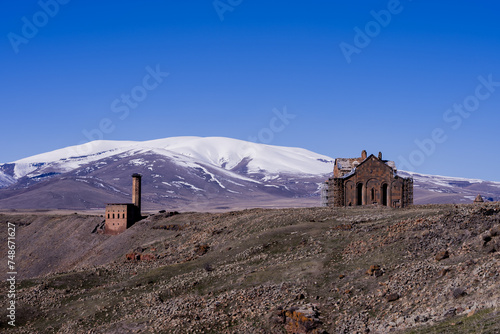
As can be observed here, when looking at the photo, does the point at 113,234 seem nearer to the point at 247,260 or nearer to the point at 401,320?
the point at 247,260

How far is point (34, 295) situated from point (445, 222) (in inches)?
1033

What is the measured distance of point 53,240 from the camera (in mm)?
71188

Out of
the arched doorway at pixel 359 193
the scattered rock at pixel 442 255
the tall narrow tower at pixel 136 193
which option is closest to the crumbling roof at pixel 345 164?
the arched doorway at pixel 359 193

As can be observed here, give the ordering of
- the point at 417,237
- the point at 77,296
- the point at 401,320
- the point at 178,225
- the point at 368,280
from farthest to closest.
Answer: the point at 178,225, the point at 77,296, the point at 417,237, the point at 368,280, the point at 401,320

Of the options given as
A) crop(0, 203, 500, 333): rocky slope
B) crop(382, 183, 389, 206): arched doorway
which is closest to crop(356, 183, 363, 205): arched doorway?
crop(382, 183, 389, 206): arched doorway

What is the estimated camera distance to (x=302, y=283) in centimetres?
2800

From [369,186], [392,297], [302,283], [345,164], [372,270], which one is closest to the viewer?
[392,297]

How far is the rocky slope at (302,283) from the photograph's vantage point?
73.0ft

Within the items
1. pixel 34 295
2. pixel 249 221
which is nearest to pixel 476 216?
pixel 249 221

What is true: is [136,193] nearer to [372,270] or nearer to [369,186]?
[369,186]

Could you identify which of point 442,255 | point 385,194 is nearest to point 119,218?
point 385,194

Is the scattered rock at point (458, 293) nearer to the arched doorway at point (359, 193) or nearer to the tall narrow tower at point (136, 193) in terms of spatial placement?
the arched doorway at point (359, 193)

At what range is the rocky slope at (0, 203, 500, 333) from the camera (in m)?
22.2

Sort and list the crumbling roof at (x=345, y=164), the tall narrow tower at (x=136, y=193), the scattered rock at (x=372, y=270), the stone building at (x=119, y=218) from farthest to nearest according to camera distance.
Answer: the tall narrow tower at (x=136, y=193), the crumbling roof at (x=345, y=164), the stone building at (x=119, y=218), the scattered rock at (x=372, y=270)
